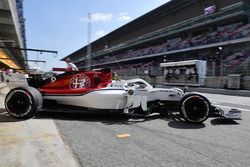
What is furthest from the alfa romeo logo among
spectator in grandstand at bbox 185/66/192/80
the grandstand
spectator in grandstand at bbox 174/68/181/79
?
spectator in grandstand at bbox 174/68/181/79

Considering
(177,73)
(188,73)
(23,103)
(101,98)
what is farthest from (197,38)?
(23,103)

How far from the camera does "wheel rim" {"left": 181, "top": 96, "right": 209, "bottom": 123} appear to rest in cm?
600

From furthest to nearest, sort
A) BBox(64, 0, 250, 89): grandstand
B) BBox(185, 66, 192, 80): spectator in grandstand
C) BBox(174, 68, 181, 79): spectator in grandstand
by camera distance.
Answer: BBox(174, 68, 181, 79): spectator in grandstand, BBox(64, 0, 250, 89): grandstand, BBox(185, 66, 192, 80): spectator in grandstand

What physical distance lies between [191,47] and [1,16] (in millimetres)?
30158

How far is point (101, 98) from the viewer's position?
248 inches

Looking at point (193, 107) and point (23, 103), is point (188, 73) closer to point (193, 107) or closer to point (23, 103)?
point (193, 107)

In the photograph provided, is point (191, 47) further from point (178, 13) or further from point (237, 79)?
point (237, 79)

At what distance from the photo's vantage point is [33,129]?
501cm

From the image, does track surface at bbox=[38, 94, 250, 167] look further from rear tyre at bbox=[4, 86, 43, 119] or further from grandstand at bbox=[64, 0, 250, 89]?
grandstand at bbox=[64, 0, 250, 89]

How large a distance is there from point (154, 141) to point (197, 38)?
3948 centimetres

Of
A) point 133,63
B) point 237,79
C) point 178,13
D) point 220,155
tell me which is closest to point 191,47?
point 178,13

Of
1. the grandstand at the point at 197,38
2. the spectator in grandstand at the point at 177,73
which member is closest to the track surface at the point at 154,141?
the grandstand at the point at 197,38

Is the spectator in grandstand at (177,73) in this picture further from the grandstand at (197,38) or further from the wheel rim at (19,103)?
the wheel rim at (19,103)

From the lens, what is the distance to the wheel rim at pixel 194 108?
236 inches
